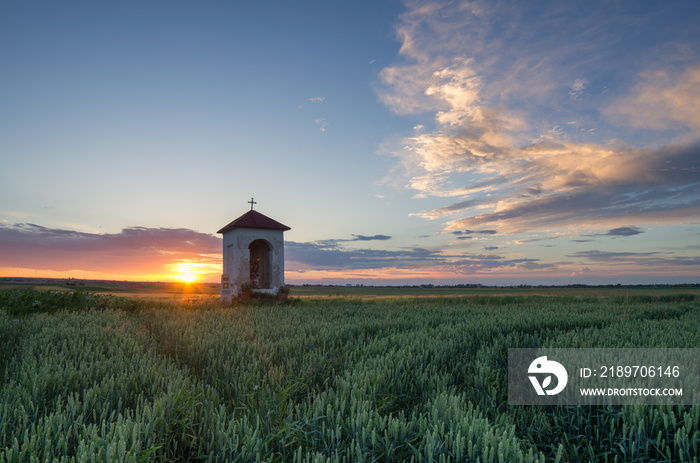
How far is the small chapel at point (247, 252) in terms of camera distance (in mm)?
21281

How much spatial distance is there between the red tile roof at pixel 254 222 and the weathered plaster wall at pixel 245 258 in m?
0.29

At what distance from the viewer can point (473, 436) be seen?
3209 mm

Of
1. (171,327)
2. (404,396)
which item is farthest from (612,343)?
(171,327)

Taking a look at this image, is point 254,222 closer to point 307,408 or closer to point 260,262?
point 260,262

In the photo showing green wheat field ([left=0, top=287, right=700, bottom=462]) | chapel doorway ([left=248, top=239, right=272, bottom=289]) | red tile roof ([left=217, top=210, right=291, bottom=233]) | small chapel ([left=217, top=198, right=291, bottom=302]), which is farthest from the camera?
chapel doorway ([left=248, top=239, right=272, bottom=289])

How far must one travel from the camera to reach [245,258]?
2155 centimetres

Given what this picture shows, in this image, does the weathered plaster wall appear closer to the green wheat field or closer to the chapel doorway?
the chapel doorway

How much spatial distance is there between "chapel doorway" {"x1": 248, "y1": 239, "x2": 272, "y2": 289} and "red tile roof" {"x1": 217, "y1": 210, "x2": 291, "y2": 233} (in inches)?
80.1

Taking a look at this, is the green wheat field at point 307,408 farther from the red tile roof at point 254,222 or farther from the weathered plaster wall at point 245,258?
the red tile roof at point 254,222

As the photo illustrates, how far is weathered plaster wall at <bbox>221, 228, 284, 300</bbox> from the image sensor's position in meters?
21.3

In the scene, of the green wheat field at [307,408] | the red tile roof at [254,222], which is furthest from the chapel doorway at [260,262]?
the green wheat field at [307,408]

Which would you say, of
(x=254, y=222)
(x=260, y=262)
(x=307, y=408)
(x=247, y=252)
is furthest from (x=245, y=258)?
(x=307, y=408)

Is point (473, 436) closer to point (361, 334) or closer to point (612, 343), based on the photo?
point (361, 334)

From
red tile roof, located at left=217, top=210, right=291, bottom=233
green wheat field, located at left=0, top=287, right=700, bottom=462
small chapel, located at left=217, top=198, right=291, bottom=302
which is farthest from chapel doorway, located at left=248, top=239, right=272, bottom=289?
green wheat field, located at left=0, top=287, right=700, bottom=462
